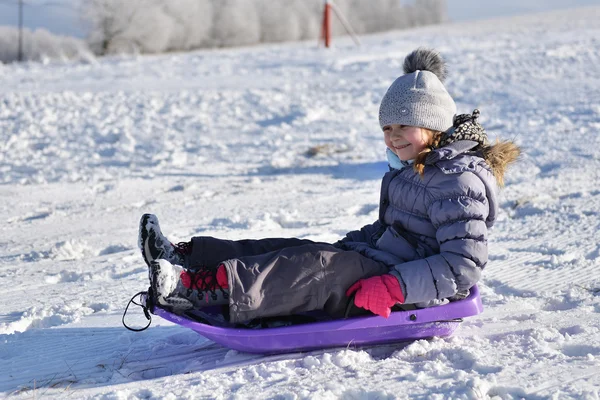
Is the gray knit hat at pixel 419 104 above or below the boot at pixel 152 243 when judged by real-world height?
above

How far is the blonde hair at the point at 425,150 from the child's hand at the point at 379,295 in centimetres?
39

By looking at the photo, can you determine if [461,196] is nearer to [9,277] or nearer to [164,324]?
[164,324]

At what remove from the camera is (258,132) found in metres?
6.59

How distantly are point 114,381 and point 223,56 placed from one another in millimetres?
9233

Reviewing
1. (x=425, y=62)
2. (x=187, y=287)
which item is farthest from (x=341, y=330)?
(x=425, y=62)

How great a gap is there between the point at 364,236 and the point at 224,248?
1.88ft

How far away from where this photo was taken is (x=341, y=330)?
238cm

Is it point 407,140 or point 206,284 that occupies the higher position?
point 407,140

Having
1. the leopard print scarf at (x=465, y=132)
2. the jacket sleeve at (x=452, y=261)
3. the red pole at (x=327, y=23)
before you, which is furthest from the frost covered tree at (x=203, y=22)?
the jacket sleeve at (x=452, y=261)

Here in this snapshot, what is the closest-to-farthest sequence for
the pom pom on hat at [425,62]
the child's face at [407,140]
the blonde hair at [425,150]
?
the blonde hair at [425,150]
the child's face at [407,140]
the pom pom on hat at [425,62]

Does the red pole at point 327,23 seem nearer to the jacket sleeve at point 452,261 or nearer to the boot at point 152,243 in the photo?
the boot at point 152,243

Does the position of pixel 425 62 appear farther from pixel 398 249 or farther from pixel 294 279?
pixel 294 279

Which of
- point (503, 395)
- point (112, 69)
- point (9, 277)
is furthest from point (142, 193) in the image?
point (112, 69)

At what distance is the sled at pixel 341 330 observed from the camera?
2.33 metres
